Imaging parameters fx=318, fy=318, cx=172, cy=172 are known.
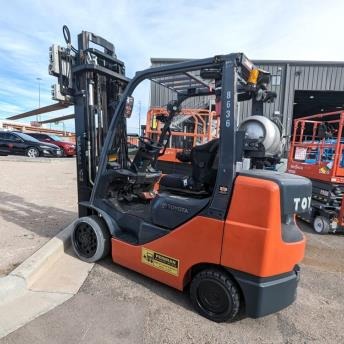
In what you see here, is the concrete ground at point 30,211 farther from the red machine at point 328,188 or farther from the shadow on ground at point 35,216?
the red machine at point 328,188

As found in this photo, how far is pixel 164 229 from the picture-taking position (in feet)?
11.4

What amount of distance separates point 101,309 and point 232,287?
4.37 feet

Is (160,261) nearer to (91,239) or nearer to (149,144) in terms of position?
(91,239)

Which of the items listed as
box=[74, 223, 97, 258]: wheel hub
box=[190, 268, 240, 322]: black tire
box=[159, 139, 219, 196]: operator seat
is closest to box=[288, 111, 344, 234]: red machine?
box=[159, 139, 219, 196]: operator seat

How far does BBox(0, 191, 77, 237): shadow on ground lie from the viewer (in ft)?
17.9

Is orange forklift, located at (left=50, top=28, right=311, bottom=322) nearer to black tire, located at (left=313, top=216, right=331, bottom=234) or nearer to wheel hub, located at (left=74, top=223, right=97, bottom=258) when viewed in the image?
wheel hub, located at (left=74, top=223, right=97, bottom=258)

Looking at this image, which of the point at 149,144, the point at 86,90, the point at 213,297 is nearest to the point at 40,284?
the point at 213,297

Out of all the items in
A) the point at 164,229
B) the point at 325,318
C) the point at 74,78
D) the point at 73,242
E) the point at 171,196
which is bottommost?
the point at 325,318

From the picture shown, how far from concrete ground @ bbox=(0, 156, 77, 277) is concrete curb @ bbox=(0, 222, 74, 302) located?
233 millimetres

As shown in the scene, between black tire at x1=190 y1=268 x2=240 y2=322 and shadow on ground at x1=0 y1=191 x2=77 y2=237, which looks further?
shadow on ground at x1=0 y1=191 x2=77 y2=237

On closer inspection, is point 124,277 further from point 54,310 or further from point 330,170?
point 330,170

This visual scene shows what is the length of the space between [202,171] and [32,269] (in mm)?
2256

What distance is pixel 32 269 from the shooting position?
3662mm

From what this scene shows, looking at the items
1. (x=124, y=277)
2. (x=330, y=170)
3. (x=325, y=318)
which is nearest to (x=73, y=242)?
(x=124, y=277)
